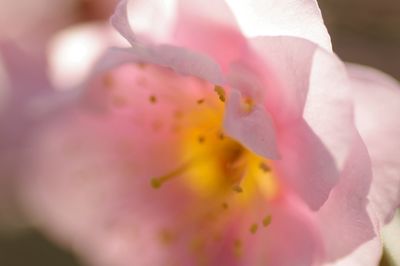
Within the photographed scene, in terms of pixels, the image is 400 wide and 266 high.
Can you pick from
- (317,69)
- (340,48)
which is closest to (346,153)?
(317,69)

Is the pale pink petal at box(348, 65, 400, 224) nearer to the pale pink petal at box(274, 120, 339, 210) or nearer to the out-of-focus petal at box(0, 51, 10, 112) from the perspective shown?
the pale pink petal at box(274, 120, 339, 210)

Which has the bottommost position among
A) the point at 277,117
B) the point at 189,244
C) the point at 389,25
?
the point at 389,25

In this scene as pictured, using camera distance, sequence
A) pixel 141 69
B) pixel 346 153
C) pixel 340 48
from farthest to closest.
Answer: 1. pixel 340 48
2. pixel 141 69
3. pixel 346 153

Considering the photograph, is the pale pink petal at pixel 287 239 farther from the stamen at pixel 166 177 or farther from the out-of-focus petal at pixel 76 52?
the out-of-focus petal at pixel 76 52

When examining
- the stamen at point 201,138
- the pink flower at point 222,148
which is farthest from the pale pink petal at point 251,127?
the stamen at point 201,138

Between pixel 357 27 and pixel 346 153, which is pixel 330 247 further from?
pixel 357 27

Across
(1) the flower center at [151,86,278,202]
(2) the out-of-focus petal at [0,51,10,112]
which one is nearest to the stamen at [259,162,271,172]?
(1) the flower center at [151,86,278,202]
